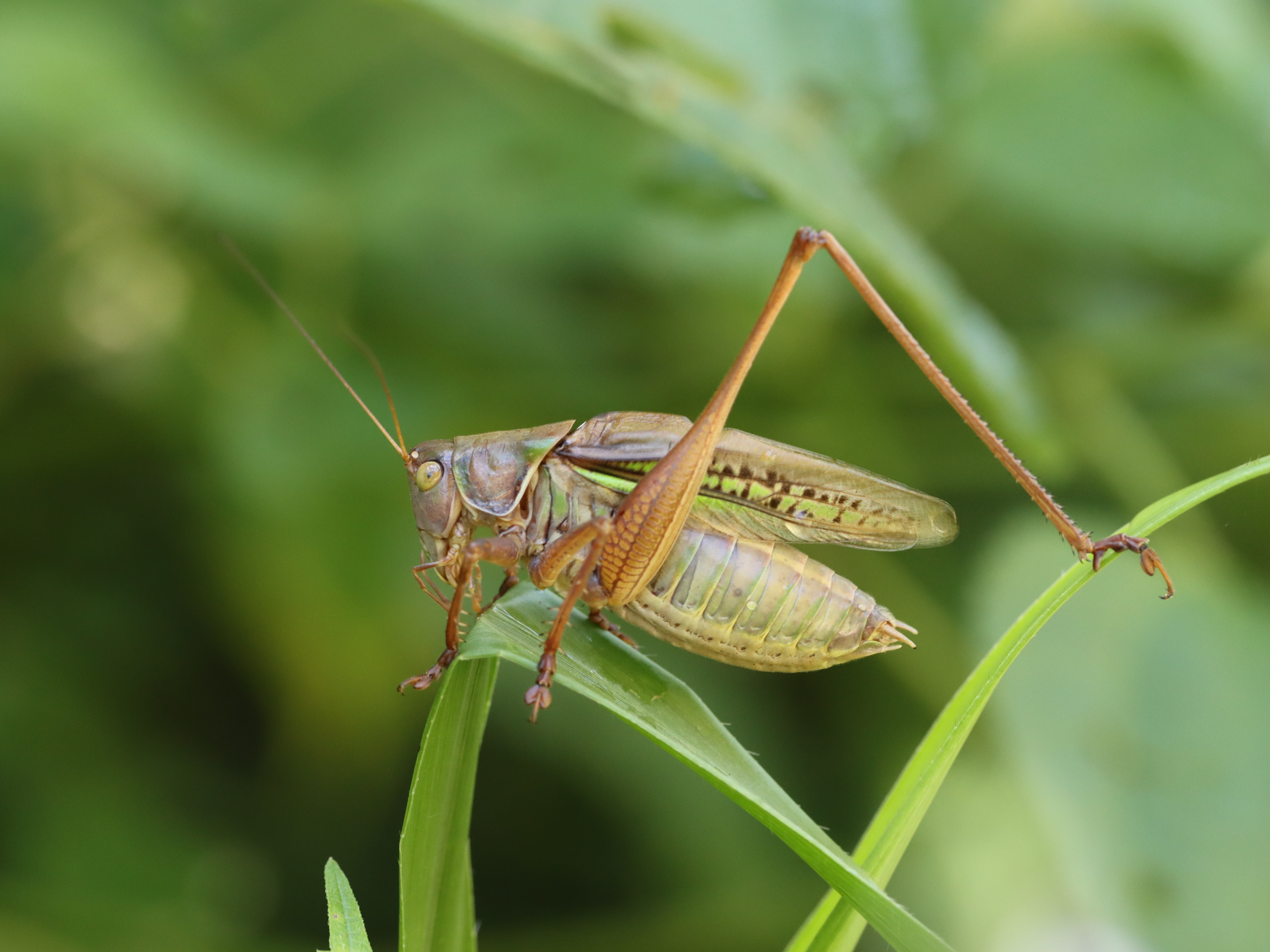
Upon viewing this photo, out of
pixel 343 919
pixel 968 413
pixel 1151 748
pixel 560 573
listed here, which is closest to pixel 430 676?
pixel 560 573

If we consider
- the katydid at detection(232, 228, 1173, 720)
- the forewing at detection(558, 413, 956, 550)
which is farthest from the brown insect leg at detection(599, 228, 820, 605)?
the forewing at detection(558, 413, 956, 550)

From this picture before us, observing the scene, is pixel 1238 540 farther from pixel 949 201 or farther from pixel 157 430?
pixel 157 430

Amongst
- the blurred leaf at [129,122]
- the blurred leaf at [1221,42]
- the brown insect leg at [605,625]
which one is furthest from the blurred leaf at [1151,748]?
the blurred leaf at [129,122]

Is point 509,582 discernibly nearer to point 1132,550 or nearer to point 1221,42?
point 1132,550

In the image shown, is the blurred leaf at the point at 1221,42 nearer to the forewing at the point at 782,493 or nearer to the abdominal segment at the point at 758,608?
the forewing at the point at 782,493

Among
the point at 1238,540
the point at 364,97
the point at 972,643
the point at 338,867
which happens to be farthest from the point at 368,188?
the point at 1238,540

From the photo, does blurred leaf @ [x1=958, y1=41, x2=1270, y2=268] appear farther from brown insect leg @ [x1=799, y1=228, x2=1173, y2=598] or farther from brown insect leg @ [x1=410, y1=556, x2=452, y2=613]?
brown insect leg @ [x1=410, y1=556, x2=452, y2=613]
